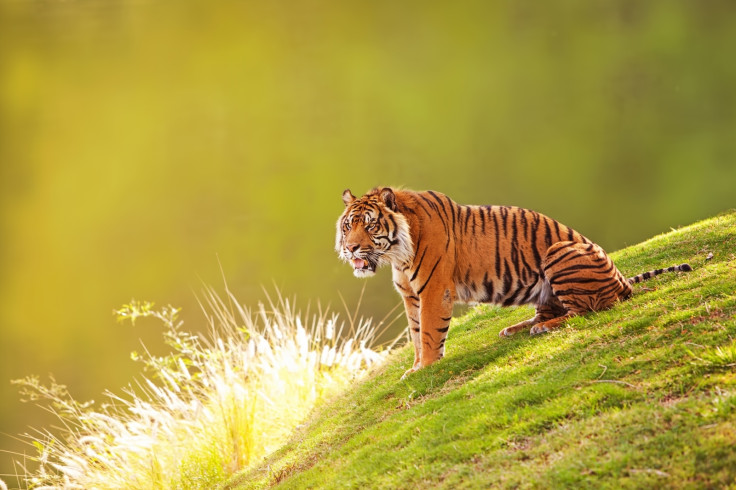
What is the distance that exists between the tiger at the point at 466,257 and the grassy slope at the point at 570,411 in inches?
6.1

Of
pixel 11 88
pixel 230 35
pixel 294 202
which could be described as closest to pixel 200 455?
pixel 294 202

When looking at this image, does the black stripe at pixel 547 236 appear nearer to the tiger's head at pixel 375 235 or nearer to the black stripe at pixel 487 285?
the black stripe at pixel 487 285

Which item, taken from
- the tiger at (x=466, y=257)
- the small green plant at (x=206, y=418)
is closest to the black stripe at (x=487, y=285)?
the tiger at (x=466, y=257)

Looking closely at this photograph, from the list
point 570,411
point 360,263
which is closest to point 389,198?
point 360,263

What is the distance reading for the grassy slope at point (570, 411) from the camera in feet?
9.26

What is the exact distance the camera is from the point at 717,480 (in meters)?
2.54

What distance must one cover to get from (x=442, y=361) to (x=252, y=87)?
11.2 m

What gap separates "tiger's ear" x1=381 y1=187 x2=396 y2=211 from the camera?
482 cm

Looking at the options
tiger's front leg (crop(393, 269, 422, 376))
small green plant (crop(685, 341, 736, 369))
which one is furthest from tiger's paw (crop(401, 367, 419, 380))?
small green plant (crop(685, 341, 736, 369))

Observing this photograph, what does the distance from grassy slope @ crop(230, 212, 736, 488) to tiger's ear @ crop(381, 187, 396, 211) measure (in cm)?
101

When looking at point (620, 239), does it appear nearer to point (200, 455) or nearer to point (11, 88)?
point (200, 455)

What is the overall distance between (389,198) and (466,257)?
1.94 ft

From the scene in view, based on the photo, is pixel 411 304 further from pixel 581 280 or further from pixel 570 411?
pixel 570 411

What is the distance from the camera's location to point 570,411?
335 centimetres
